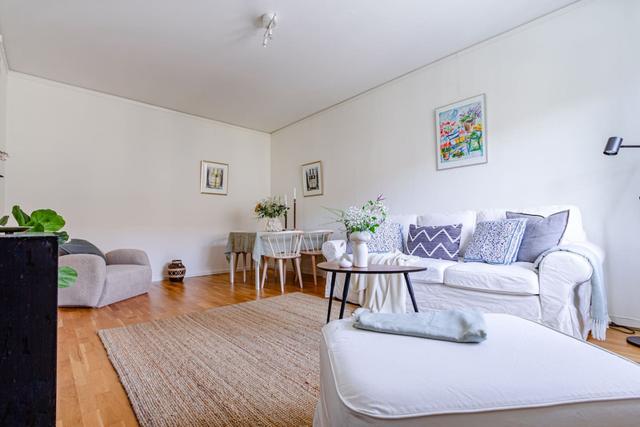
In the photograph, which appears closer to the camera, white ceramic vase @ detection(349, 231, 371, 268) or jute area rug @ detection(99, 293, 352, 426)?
jute area rug @ detection(99, 293, 352, 426)

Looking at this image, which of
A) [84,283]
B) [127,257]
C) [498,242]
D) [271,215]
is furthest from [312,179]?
[84,283]

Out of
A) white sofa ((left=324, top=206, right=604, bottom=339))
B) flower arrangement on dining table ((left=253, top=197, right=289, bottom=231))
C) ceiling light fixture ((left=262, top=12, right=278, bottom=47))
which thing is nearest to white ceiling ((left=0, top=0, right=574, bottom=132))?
ceiling light fixture ((left=262, top=12, right=278, bottom=47))

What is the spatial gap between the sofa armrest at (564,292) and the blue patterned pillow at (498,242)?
14.3 inches

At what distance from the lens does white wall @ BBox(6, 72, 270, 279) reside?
3465 millimetres

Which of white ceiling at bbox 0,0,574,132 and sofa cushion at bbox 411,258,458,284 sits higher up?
white ceiling at bbox 0,0,574,132

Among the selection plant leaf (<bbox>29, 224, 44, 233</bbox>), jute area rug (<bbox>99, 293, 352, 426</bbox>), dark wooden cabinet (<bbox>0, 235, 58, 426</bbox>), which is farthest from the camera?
jute area rug (<bbox>99, 293, 352, 426</bbox>)

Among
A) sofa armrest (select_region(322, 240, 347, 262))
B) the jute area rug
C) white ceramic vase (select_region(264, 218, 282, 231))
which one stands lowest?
the jute area rug

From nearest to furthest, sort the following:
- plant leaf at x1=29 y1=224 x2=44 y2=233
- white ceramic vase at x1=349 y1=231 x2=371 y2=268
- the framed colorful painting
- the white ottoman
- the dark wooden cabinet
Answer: the dark wooden cabinet < the white ottoman < plant leaf at x1=29 y1=224 x2=44 y2=233 < white ceramic vase at x1=349 y1=231 x2=371 y2=268 < the framed colorful painting

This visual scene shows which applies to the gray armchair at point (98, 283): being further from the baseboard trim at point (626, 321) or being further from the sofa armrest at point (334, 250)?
the baseboard trim at point (626, 321)

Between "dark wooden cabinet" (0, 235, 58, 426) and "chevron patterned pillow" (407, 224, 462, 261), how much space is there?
8.92ft

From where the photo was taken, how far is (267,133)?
5.73 metres

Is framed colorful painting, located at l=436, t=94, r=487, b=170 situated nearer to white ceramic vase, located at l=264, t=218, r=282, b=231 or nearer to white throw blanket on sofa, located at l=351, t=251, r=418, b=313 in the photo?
white throw blanket on sofa, located at l=351, t=251, r=418, b=313

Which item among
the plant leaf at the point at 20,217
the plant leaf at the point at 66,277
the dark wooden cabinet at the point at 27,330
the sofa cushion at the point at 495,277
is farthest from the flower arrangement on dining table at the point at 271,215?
the dark wooden cabinet at the point at 27,330

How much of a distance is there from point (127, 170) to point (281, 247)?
2.39 meters
